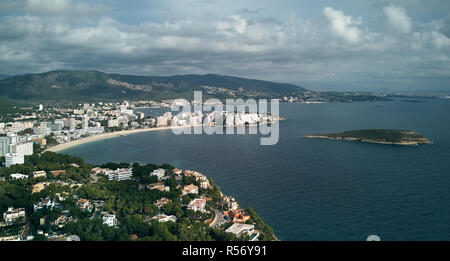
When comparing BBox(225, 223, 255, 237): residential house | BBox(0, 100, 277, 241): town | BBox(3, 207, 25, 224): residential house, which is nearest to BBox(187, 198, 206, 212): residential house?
BBox(0, 100, 277, 241): town

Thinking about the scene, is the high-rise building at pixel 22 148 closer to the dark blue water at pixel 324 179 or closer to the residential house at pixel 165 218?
the dark blue water at pixel 324 179

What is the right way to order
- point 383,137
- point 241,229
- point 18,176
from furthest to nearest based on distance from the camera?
1. point 383,137
2. point 18,176
3. point 241,229

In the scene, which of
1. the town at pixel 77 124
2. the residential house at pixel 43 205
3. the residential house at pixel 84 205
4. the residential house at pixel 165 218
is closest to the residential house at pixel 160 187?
the residential house at pixel 165 218

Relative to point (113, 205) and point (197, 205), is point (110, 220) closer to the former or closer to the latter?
point (113, 205)

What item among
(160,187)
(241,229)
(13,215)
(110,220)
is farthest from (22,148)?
(241,229)
